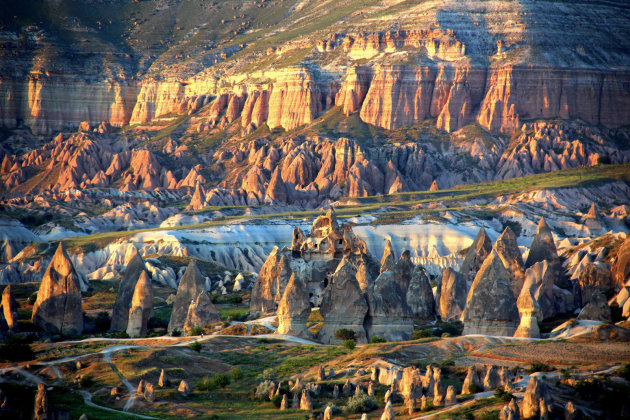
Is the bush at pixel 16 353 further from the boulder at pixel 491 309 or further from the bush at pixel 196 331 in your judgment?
the boulder at pixel 491 309

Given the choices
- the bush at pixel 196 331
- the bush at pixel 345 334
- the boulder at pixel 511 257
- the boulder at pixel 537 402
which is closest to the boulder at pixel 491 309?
the bush at pixel 345 334

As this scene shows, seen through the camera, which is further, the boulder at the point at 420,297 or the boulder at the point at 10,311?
the boulder at the point at 420,297

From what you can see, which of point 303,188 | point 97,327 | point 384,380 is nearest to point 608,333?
point 384,380

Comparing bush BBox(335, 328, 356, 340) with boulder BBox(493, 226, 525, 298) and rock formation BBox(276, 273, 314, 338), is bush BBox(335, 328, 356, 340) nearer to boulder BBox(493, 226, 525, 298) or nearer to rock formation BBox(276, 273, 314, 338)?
rock formation BBox(276, 273, 314, 338)

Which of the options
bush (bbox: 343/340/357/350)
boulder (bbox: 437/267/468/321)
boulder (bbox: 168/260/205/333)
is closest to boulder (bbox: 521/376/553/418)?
bush (bbox: 343/340/357/350)

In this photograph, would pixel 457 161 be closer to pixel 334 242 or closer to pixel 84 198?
pixel 84 198

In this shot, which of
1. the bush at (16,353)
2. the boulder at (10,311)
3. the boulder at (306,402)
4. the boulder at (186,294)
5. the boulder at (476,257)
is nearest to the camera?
the boulder at (306,402)
